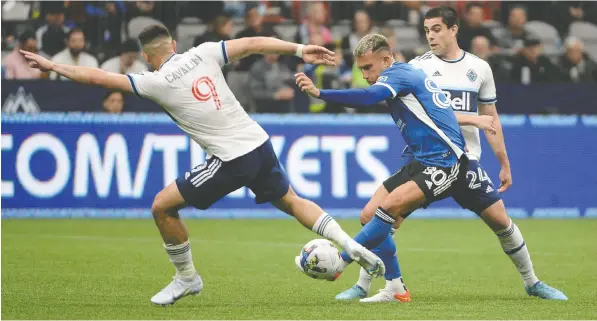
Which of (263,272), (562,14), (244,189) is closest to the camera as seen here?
(263,272)

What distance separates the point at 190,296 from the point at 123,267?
6.41 ft

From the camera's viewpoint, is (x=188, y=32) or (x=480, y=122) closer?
(x=480, y=122)

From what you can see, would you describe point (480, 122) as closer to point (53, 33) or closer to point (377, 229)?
point (377, 229)

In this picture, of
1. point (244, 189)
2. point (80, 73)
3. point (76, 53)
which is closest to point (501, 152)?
point (80, 73)

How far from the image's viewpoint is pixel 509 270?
11.2 m

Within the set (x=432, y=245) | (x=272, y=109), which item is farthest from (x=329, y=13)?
(x=432, y=245)

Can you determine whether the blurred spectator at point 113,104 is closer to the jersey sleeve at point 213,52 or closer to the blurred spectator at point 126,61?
the blurred spectator at point 126,61

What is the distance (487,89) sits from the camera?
955cm

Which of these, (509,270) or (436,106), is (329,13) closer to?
(509,270)

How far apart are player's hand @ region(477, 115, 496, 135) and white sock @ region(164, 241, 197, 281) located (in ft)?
7.57

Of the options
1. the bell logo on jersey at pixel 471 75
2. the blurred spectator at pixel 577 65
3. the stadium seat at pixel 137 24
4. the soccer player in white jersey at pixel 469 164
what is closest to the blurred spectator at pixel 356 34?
the stadium seat at pixel 137 24

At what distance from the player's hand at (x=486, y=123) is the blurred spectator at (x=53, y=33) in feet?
32.9

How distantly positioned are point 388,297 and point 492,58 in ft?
32.4

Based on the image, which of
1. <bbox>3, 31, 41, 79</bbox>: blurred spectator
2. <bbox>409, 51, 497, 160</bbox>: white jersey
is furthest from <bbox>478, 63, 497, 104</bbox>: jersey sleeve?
<bbox>3, 31, 41, 79</bbox>: blurred spectator
